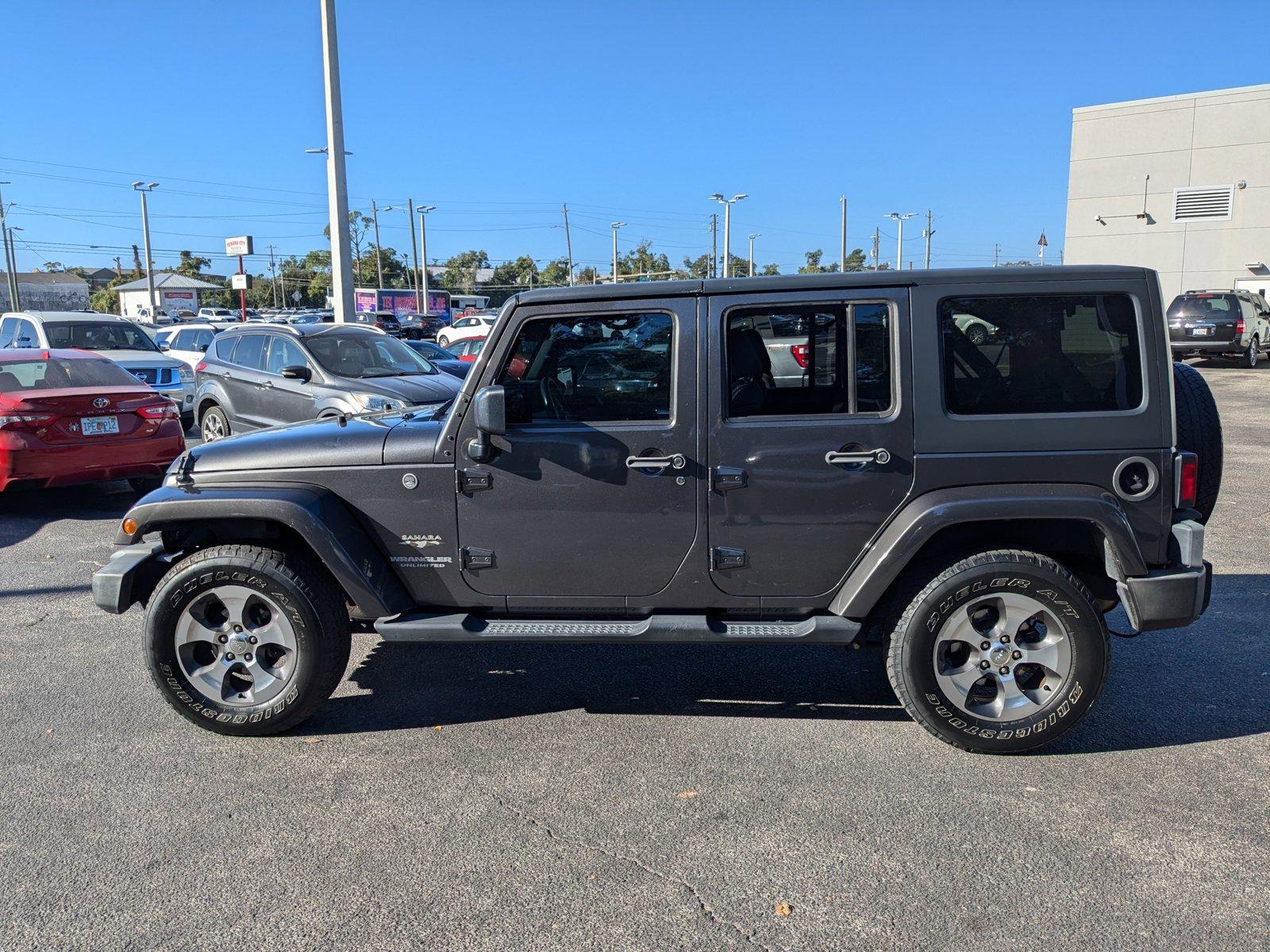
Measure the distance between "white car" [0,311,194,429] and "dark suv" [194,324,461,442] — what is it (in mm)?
1806

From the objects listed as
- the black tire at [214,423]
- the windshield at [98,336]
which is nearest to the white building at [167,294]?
the windshield at [98,336]

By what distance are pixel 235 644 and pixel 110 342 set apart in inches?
487

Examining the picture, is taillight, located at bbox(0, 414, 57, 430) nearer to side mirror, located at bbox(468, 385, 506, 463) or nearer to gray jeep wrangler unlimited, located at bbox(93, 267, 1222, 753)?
gray jeep wrangler unlimited, located at bbox(93, 267, 1222, 753)

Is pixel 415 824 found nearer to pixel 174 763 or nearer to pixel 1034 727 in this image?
pixel 174 763

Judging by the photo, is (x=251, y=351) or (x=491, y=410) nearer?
(x=491, y=410)

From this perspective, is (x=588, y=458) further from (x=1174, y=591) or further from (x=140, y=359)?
(x=140, y=359)

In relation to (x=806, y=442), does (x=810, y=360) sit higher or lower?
higher

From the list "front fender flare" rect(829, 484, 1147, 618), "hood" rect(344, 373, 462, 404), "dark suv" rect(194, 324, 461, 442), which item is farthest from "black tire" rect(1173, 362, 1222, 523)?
"dark suv" rect(194, 324, 461, 442)

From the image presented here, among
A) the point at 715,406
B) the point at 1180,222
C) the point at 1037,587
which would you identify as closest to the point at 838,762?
the point at 1037,587

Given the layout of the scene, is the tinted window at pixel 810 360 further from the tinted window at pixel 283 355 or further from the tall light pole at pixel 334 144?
the tall light pole at pixel 334 144

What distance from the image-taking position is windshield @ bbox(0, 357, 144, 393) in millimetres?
8930

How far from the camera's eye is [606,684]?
4.88m

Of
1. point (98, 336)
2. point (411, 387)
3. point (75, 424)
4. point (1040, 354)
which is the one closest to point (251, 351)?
point (411, 387)

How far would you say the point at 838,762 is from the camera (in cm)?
398
